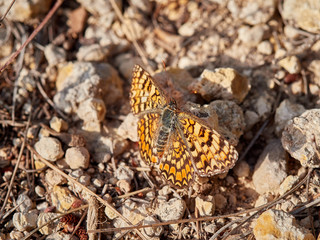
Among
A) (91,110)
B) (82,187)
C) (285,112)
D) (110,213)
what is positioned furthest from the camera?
(91,110)

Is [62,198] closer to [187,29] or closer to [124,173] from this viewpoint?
[124,173]

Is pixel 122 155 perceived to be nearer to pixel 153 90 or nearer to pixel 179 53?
pixel 153 90

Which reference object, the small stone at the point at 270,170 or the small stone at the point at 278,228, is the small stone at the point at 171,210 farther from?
the small stone at the point at 270,170

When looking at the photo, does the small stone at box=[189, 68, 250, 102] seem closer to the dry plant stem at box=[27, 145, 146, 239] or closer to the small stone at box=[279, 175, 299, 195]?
the small stone at box=[279, 175, 299, 195]

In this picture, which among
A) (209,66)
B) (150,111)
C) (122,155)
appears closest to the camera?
(150,111)

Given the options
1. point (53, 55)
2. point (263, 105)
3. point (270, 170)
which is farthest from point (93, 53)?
point (270, 170)

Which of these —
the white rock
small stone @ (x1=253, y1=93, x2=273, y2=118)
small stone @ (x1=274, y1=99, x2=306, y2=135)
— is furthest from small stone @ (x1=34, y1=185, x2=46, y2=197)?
small stone @ (x1=274, y1=99, x2=306, y2=135)

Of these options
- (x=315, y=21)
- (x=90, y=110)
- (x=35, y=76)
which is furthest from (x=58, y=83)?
(x=315, y=21)
